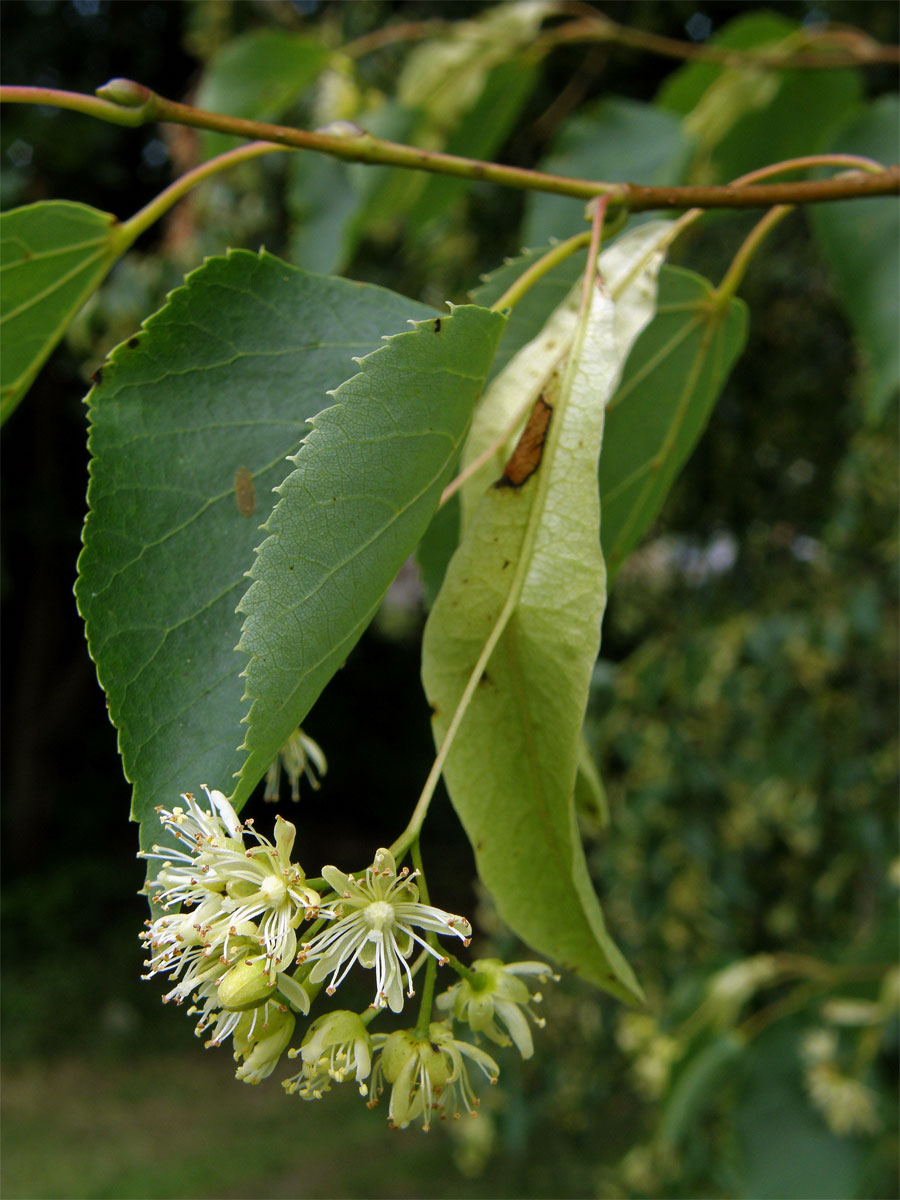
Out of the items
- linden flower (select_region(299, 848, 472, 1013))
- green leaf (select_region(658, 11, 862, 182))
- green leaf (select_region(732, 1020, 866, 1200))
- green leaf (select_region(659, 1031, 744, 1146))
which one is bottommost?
green leaf (select_region(732, 1020, 866, 1200))

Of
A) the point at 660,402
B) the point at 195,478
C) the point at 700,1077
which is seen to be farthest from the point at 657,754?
the point at 195,478

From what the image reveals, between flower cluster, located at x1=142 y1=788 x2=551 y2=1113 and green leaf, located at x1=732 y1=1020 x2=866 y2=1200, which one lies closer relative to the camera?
flower cluster, located at x1=142 y1=788 x2=551 y2=1113

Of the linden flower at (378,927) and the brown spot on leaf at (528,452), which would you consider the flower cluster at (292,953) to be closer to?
the linden flower at (378,927)

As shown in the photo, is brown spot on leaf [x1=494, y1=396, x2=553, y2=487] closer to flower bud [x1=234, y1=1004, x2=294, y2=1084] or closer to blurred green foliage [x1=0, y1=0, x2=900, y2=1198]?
flower bud [x1=234, y1=1004, x2=294, y2=1084]

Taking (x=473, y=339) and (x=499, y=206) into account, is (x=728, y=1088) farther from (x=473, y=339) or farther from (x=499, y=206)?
(x=499, y=206)

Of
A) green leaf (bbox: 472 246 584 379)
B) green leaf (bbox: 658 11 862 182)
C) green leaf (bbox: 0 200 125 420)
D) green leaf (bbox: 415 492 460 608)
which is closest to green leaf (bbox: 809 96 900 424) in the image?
green leaf (bbox: 658 11 862 182)

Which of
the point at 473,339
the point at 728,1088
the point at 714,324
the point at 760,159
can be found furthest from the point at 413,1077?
the point at 728,1088
